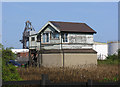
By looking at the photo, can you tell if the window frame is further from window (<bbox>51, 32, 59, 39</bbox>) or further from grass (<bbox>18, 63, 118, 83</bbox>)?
grass (<bbox>18, 63, 118, 83</bbox>)

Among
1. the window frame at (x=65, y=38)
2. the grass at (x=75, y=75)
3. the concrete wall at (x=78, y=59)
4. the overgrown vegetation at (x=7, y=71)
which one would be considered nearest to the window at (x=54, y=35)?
the window frame at (x=65, y=38)

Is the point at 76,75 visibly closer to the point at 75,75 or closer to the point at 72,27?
the point at 75,75

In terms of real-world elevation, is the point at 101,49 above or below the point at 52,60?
above

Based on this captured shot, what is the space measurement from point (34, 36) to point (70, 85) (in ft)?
90.2

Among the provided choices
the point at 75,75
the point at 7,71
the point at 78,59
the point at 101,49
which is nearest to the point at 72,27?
the point at 78,59

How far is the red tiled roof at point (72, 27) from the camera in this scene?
107 ft

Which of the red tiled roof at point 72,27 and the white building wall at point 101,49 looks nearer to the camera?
the red tiled roof at point 72,27

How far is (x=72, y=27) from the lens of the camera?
3384cm

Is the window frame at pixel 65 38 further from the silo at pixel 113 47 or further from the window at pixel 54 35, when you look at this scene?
the silo at pixel 113 47

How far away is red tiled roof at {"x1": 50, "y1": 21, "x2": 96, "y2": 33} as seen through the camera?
3251 centimetres

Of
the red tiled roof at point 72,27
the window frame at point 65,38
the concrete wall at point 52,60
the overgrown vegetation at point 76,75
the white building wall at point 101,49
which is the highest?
the red tiled roof at point 72,27

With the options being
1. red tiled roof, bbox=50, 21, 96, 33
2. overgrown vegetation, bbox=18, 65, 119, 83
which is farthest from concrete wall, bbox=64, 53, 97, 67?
overgrown vegetation, bbox=18, 65, 119, 83

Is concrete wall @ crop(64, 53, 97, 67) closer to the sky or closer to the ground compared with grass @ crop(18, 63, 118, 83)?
closer to the sky

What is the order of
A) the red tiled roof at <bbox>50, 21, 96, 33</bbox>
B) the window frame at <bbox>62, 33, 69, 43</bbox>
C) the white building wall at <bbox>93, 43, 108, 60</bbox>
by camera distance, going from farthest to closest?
the white building wall at <bbox>93, 43, 108, 60</bbox> → the red tiled roof at <bbox>50, 21, 96, 33</bbox> → the window frame at <bbox>62, 33, 69, 43</bbox>
